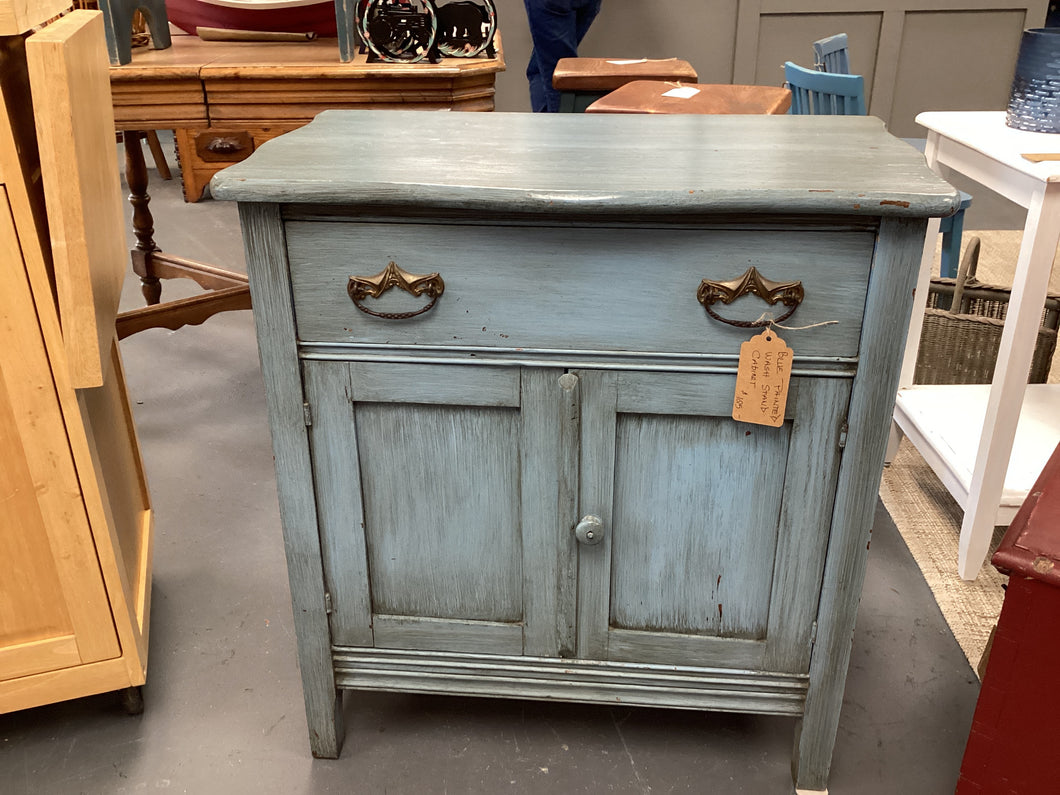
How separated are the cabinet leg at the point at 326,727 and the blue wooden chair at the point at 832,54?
2780 mm

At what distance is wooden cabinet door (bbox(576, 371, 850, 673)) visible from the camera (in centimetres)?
127

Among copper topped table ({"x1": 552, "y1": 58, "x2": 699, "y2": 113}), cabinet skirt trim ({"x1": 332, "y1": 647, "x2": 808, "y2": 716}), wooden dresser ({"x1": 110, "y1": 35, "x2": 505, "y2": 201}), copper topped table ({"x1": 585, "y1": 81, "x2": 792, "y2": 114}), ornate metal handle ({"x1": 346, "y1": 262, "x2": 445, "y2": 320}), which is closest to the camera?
ornate metal handle ({"x1": 346, "y1": 262, "x2": 445, "y2": 320})

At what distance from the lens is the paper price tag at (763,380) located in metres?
1.20

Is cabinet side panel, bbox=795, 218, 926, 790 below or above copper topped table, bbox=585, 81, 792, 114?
below

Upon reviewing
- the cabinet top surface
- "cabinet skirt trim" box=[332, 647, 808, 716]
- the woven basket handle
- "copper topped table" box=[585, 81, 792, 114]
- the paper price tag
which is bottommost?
"cabinet skirt trim" box=[332, 647, 808, 716]

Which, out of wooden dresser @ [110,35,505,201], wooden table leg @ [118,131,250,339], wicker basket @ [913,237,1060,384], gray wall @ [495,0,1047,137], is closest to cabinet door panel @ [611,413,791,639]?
wooden dresser @ [110,35,505,201]

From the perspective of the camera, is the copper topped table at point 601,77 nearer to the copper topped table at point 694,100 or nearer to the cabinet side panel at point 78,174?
the copper topped table at point 694,100

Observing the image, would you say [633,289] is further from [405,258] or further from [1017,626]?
[1017,626]

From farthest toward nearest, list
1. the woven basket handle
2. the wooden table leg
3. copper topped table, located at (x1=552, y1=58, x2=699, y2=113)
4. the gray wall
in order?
the gray wall < copper topped table, located at (x1=552, y1=58, x2=699, y2=113) < the wooden table leg < the woven basket handle

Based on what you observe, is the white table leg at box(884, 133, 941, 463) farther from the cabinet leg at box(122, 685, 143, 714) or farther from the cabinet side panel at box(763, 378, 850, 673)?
the cabinet leg at box(122, 685, 143, 714)

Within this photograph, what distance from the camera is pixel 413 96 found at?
2158mm

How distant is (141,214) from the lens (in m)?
3.01

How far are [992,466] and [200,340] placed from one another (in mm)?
2695

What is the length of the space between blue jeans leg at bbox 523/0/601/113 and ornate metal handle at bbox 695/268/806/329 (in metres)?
3.26
